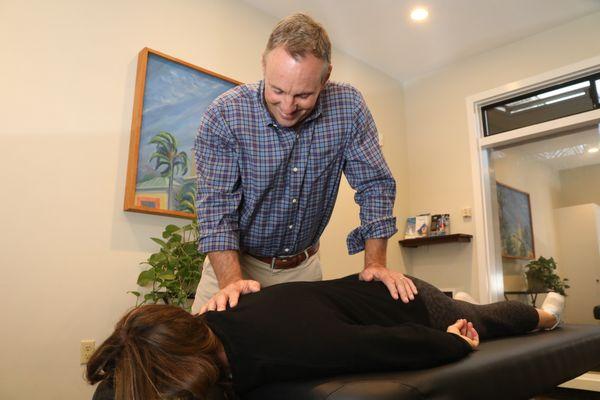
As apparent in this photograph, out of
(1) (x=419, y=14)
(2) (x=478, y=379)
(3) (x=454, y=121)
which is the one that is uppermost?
(1) (x=419, y=14)

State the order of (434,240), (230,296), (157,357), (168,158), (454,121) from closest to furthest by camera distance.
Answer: (157,357) → (230,296) → (168,158) → (434,240) → (454,121)

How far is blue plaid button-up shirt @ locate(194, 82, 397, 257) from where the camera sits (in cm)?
152

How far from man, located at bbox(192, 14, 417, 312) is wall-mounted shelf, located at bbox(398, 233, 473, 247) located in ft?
7.59

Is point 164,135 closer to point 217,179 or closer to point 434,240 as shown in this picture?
point 217,179

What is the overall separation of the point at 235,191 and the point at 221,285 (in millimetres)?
324

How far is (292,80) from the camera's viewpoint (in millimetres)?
1310

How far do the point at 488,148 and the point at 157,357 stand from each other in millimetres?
3621

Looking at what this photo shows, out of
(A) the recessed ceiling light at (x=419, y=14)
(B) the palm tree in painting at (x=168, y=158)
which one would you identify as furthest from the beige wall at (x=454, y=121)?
(B) the palm tree in painting at (x=168, y=158)

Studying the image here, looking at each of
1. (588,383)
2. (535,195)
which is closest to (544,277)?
(535,195)

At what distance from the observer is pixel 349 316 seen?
1203mm

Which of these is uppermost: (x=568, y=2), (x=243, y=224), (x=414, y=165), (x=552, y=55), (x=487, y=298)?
(x=568, y=2)

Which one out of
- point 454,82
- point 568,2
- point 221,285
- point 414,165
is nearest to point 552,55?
point 568,2

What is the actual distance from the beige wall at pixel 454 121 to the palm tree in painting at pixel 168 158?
2.37 meters

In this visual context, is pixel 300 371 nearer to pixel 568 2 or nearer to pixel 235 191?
pixel 235 191
